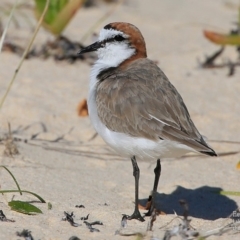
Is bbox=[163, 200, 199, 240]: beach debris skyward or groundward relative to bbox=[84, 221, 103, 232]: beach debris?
skyward

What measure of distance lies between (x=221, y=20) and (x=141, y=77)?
4865mm

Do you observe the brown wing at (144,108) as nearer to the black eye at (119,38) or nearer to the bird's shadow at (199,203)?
the black eye at (119,38)

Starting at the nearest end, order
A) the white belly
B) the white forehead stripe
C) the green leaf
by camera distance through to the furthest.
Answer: the green leaf
the white belly
the white forehead stripe

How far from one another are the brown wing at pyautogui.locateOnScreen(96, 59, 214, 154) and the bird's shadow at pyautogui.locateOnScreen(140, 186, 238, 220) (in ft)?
2.15

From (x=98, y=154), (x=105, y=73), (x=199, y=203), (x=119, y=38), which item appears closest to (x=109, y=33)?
(x=119, y=38)

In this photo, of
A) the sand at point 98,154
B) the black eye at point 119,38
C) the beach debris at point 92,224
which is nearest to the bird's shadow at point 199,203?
the sand at point 98,154

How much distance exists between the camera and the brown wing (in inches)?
185

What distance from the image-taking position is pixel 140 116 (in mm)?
4812

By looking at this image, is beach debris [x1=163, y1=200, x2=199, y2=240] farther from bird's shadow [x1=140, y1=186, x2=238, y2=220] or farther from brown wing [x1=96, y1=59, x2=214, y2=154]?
bird's shadow [x1=140, y1=186, x2=238, y2=220]

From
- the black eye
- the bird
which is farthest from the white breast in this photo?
the black eye

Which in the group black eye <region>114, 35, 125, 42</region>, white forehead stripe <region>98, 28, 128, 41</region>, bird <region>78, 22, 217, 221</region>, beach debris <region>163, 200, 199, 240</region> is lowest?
beach debris <region>163, 200, 199, 240</region>

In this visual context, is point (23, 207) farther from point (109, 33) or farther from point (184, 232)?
point (109, 33)

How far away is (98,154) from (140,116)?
51.4 inches

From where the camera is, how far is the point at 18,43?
7.95 meters
